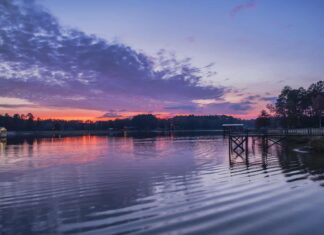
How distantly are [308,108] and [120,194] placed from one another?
94533mm

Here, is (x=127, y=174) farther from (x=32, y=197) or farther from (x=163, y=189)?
(x=32, y=197)

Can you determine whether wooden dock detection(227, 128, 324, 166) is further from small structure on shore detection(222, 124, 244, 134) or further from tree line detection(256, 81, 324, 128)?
tree line detection(256, 81, 324, 128)

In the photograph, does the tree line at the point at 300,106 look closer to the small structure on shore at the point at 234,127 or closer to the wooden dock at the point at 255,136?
the small structure on shore at the point at 234,127

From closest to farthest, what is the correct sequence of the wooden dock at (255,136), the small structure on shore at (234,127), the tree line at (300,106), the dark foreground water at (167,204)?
the dark foreground water at (167,204) < the wooden dock at (255,136) < the small structure on shore at (234,127) < the tree line at (300,106)

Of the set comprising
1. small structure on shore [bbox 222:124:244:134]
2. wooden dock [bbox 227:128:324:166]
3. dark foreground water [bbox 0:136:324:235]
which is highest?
small structure on shore [bbox 222:124:244:134]

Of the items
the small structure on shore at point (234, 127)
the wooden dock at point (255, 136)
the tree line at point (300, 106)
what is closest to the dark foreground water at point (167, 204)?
the wooden dock at point (255, 136)

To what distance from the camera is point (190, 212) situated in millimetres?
15109

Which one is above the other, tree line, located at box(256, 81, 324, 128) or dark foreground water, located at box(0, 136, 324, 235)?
tree line, located at box(256, 81, 324, 128)

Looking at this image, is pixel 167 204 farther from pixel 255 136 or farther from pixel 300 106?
pixel 300 106

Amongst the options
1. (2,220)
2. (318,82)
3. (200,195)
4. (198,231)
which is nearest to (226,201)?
(200,195)

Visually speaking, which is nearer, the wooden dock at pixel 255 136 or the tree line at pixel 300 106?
the wooden dock at pixel 255 136

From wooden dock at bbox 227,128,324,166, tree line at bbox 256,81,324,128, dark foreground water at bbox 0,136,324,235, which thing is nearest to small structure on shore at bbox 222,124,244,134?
wooden dock at bbox 227,128,324,166

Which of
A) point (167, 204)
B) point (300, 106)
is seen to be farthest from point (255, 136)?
point (300, 106)

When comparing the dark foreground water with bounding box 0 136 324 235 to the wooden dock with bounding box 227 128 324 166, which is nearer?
the dark foreground water with bounding box 0 136 324 235
